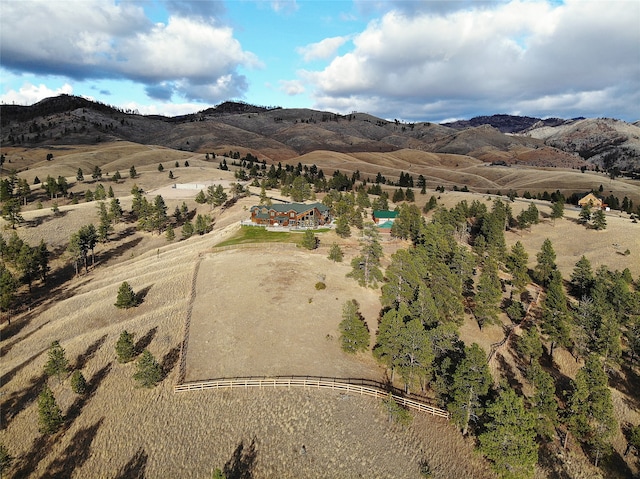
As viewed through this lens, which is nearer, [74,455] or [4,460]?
[4,460]

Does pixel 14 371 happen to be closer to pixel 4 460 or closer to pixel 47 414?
pixel 47 414

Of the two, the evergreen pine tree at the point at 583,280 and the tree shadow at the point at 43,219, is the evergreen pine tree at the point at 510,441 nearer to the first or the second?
the evergreen pine tree at the point at 583,280

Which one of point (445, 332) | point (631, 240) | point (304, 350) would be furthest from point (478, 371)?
point (631, 240)

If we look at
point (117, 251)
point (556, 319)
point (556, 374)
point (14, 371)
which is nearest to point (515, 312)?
point (556, 319)

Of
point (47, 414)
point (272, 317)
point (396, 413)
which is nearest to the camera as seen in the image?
point (47, 414)

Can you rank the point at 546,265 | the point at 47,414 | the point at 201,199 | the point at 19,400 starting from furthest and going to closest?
the point at 201,199, the point at 546,265, the point at 19,400, the point at 47,414

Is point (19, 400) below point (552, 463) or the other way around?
the other way around

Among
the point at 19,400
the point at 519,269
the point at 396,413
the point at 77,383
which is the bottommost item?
the point at 19,400
